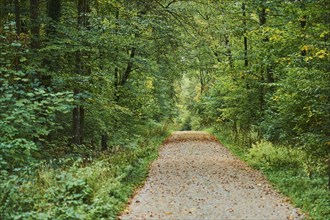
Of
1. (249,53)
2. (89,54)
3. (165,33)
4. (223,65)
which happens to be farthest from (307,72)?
(223,65)

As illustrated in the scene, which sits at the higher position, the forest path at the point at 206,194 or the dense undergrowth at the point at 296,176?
the dense undergrowth at the point at 296,176

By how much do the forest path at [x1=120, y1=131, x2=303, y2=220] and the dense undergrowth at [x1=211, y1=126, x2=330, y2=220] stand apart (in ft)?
0.98

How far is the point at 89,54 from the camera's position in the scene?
12.1 metres

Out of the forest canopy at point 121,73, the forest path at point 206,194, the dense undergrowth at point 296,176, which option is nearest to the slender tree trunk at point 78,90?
the forest canopy at point 121,73

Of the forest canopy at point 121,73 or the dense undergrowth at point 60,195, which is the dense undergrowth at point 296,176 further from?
the dense undergrowth at point 60,195

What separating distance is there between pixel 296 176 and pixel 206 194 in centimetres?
289

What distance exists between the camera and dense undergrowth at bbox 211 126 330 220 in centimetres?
796

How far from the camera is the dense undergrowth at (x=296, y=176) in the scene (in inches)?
313

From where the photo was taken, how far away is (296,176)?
1030cm

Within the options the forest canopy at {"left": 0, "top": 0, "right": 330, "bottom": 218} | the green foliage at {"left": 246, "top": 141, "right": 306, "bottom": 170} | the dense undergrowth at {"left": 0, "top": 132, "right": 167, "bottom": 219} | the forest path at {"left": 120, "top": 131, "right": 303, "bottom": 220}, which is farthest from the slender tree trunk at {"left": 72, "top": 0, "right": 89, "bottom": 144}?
the green foliage at {"left": 246, "top": 141, "right": 306, "bottom": 170}

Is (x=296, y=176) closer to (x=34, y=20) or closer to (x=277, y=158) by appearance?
(x=277, y=158)

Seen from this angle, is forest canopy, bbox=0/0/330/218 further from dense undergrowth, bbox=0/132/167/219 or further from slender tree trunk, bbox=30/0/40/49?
dense undergrowth, bbox=0/132/167/219

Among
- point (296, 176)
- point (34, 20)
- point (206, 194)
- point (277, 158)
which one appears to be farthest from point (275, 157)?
point (34, 20)

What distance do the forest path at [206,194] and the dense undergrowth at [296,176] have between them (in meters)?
0.30
